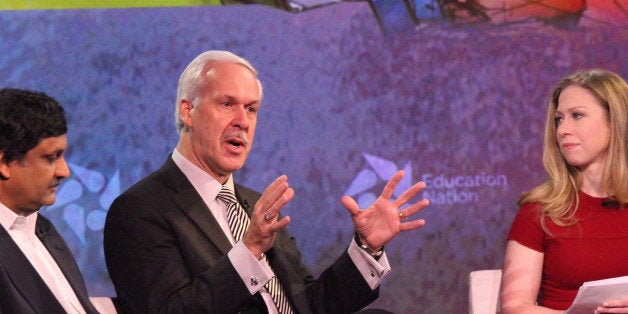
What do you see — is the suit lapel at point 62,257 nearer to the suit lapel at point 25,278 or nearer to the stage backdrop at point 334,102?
the suit lapel at point 25,278

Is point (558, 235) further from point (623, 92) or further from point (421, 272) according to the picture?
point (421, 272)

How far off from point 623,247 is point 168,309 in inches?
64.4

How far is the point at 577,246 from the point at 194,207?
1368 mm

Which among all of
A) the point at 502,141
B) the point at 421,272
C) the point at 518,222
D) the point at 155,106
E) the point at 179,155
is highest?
the point at 155,106

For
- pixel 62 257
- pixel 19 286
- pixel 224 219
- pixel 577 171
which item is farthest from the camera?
pixel 577 171

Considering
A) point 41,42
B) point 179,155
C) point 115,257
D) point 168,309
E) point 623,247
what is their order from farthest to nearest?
point 41,42, point 623,247, point 179,155, point 115,257, point 168,309

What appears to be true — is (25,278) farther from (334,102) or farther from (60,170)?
(334,102)

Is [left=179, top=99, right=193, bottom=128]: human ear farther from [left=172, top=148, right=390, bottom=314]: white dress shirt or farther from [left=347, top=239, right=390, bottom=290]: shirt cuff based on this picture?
[left=347, top=239, right=390, bottom=290]: shirt cuff

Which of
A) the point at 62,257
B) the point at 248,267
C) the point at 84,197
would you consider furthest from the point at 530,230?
the point at 84,197

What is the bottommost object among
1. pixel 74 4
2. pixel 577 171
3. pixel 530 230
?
pixel 530 230

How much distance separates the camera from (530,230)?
306 centimetres

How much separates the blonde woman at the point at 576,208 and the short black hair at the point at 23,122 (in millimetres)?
1661

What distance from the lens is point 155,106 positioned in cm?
396

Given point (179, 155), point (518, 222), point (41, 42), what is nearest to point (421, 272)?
point (518, 222)
